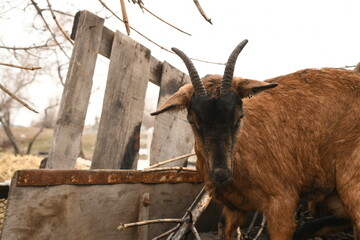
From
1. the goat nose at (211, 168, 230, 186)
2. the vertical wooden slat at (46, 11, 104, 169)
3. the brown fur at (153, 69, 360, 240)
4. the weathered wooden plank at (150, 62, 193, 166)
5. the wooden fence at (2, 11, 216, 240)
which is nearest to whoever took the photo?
the wooden fence at (2, 11, 216, 240)

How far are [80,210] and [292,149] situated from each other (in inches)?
80.1

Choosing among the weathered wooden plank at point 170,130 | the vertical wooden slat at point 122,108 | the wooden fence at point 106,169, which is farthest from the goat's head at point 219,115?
the weathered wooden plank at point 170,130

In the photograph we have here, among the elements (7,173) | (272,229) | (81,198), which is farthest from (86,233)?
(7,173)

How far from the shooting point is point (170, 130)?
4152 mm

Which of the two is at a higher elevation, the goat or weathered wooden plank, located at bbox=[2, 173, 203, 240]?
the goat

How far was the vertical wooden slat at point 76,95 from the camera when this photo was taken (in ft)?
9.70

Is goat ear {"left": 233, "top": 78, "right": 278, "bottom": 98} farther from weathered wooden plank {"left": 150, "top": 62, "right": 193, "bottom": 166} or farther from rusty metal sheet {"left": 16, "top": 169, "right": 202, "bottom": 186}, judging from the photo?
weathered wooden plank {"left": 150, "top": 62, "right": 193, "bottom": 166}

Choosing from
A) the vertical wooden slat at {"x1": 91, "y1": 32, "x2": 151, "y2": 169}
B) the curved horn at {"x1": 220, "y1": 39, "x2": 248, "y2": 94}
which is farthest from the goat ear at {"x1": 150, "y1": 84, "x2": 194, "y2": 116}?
the vertical wooden slat at {"x1": 91, "y1": 32, "x2": 151, "y2": 169}

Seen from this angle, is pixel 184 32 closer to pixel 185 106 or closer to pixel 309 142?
pixel 185 106

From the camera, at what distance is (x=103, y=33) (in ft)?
11.1

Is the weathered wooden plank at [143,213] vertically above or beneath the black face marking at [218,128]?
beneath

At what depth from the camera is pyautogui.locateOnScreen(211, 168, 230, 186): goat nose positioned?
243cm

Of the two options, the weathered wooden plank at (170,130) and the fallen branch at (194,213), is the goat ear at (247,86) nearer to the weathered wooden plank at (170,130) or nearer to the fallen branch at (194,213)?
the fallen branch at (194,213)

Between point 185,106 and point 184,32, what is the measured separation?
121 cm
